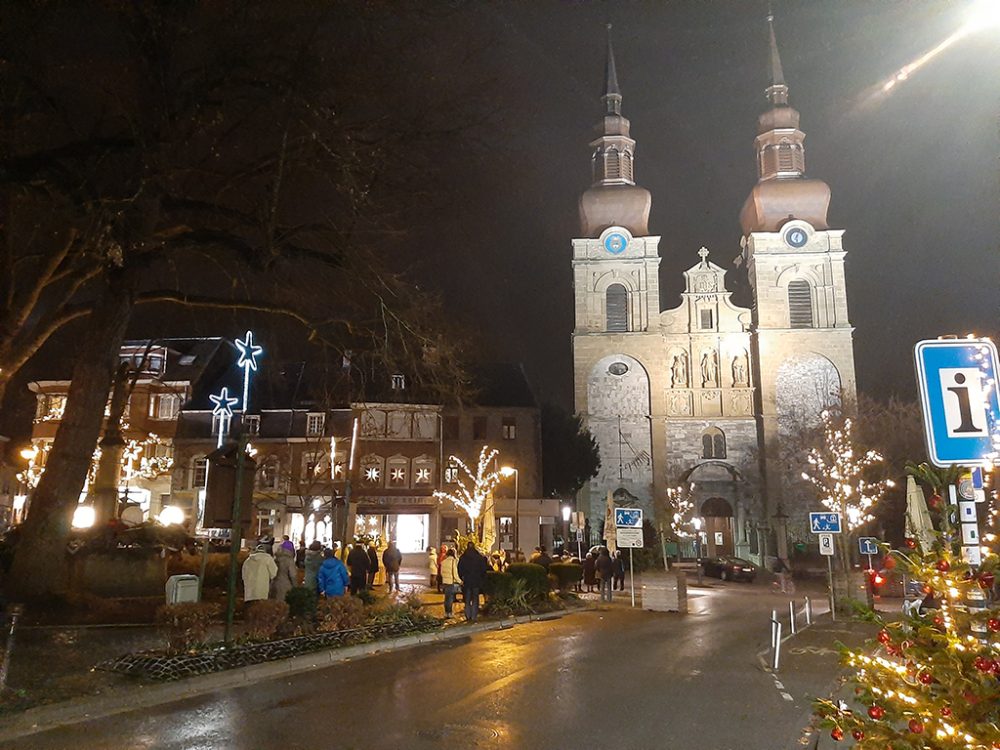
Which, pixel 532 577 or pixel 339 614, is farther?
pixel 532 577

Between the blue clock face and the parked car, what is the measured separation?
86.4 feet

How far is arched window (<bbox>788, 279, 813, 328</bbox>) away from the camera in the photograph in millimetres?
59469

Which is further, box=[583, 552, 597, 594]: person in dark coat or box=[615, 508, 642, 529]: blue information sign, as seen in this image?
box=[583, 552, 597, 594]: person in dark coat

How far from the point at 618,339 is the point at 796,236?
16.1 metres

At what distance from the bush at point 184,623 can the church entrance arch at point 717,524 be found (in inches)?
1974

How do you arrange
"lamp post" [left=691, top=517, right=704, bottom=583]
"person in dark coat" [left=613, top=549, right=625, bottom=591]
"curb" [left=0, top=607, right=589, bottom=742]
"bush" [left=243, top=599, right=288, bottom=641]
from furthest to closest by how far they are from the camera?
"lamp post" [left=691, top=517, right=704, bottom=583] → "person in dark coat" [left=613, top=549, right=625, bottom=591] → "bush" [left=243, top=599, right=288, bottom=641] → "curb" [left=0, top=607, right=589, bottom=742]

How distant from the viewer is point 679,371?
196 feet

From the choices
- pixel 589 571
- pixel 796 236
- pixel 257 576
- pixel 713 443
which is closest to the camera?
pixel 257 576

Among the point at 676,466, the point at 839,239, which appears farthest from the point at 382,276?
the point at 839,239

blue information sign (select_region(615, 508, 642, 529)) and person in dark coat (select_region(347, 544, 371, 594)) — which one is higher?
blue information sign (select_region(615, 508, 642, 529))

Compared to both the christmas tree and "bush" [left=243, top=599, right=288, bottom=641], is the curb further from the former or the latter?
the christmas tree

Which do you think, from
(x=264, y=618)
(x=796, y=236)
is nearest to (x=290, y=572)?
(x=264, y=618)

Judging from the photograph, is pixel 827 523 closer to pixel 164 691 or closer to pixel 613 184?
pixel 164 691

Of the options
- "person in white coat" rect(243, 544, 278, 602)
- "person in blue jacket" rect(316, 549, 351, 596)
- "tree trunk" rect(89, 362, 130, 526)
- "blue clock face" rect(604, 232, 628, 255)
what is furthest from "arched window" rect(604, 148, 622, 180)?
"person in white coat" rect(243, 544, 278, 602)
